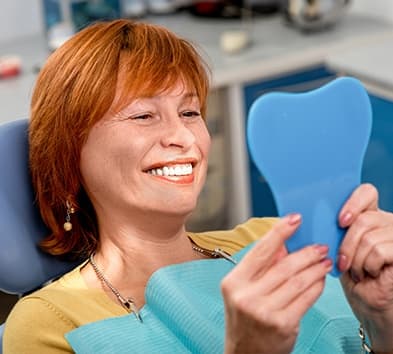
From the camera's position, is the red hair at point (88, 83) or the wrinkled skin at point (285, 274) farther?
the red hair at point (88, 83)

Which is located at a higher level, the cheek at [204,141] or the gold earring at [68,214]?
the cheek at [204,141]

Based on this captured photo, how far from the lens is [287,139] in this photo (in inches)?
48.3

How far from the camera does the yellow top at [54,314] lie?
56.3 inches

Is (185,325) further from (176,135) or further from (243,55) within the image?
(243,55)

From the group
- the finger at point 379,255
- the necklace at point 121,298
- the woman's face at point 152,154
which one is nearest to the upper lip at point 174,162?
the woman's face at point 152,154

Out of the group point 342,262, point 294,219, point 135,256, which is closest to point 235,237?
point 135,256

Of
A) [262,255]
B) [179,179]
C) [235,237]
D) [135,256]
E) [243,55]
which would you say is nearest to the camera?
[262,255]

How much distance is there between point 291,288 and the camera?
3.71 ft

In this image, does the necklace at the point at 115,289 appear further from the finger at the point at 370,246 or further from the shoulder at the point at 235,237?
the finger at the point at 370,246

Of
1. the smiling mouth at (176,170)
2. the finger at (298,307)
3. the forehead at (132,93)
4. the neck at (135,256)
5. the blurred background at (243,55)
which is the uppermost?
the forehead at (132,93)

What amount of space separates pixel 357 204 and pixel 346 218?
3 centimetres

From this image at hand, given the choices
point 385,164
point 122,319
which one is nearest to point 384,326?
point 122,319

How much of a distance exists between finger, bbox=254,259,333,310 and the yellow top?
428 mm

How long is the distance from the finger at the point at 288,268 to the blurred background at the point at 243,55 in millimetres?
1484
